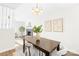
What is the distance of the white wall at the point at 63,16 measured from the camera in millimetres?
1684

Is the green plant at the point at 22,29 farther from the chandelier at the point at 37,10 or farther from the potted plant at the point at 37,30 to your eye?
the chandelier at the point at 37,10

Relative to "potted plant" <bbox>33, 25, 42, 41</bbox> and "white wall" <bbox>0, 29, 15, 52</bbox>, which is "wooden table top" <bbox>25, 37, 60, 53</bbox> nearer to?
"potted plant" <bbox>33, 25, 42, 41</bbox>

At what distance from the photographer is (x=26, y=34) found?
176 centimetres

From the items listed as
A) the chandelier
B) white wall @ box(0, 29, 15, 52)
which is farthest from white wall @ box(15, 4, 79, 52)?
white wall @ box(0, 29, 15, 52)

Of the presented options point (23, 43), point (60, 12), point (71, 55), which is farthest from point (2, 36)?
point (71, 55)

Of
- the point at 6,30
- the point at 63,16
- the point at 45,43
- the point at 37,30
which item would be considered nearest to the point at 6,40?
the point at 6,30

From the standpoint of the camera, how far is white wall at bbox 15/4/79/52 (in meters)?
1.68

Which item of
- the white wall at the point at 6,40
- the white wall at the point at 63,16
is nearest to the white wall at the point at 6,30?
the white wall at the point at 6,40

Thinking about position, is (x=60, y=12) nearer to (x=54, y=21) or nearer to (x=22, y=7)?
(x=54, y=21)

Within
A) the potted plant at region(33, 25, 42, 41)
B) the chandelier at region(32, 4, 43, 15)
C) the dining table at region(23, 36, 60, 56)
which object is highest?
the chandelier at region(32, 4, 43, 15)

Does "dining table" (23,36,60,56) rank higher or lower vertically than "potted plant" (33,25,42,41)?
lower

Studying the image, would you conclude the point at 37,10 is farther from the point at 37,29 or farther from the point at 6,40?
the point at 6,40

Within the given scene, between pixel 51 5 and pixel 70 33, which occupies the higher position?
pixel 51 5

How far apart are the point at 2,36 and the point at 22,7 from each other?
58cm
